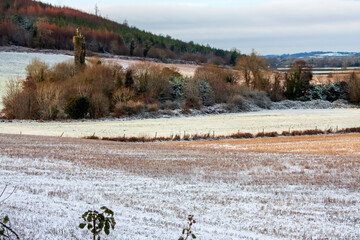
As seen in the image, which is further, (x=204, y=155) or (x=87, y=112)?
(x=87, y=112)

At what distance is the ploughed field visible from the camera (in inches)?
388

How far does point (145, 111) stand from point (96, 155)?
129 feet

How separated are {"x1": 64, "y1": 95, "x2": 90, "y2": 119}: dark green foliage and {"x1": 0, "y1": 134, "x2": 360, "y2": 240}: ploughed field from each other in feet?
109

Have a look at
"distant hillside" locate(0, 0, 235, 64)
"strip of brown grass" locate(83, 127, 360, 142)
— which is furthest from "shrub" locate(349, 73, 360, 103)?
"distant hillside" locate(0, 0, 235, 64)

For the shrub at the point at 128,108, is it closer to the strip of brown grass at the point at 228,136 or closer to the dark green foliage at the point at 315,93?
the strip of brown grass at the point at 228,136

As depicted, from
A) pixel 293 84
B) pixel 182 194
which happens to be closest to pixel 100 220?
pixel 182 194

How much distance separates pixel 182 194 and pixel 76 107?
145 feet

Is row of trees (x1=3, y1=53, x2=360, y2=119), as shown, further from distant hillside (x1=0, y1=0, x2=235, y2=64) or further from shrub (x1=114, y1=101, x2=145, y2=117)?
distant hillside (x1=0, y1=0, x2=235, y2=64)

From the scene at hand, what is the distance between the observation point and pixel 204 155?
948 inches

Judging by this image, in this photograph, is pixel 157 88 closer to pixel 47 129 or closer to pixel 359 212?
pixel 47 129

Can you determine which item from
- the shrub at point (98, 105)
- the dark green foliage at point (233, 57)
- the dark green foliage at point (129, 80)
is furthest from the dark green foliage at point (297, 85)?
the dark green foliage at point (233, 57)

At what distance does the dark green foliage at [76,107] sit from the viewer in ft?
180

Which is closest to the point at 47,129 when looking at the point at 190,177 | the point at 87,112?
the point at 87,112

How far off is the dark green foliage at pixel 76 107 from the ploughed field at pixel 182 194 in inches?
1305
